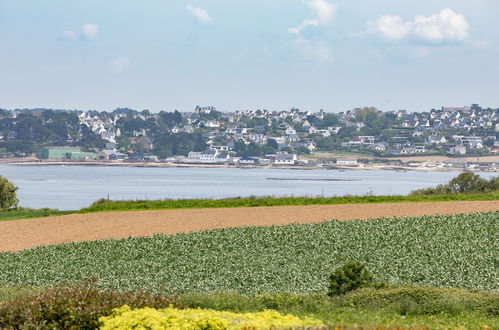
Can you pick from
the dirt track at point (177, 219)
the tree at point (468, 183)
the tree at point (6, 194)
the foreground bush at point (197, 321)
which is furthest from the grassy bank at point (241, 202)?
the foreground bush at point (197, 321)

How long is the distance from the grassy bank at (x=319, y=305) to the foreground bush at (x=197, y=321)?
0.77 m

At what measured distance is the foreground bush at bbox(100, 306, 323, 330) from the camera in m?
13.5

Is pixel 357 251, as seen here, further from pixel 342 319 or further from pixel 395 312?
pixel 342 319

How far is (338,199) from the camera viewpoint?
5184cm

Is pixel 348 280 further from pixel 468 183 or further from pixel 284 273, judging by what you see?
pixel 468 183

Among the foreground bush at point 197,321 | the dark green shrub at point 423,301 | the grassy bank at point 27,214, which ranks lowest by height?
the grassy bank at point 27,214

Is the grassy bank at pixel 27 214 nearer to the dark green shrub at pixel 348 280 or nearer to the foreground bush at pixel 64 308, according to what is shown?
the dark green shrub at pixel 348 280

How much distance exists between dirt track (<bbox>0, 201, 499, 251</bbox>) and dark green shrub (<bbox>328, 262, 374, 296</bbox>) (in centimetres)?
1831

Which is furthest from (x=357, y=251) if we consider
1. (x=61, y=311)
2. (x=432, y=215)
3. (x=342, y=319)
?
(x=61, y=311)

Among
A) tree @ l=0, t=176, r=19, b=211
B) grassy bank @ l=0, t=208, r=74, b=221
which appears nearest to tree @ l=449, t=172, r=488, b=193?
grassy bank @ l=0, t=208, r=74, b=221

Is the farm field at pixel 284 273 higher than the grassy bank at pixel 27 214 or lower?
higher

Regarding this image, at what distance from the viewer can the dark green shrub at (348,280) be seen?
20.9 metres

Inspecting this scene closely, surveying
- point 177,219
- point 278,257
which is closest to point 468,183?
point 177,219

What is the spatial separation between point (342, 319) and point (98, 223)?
2913cm
